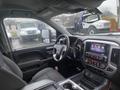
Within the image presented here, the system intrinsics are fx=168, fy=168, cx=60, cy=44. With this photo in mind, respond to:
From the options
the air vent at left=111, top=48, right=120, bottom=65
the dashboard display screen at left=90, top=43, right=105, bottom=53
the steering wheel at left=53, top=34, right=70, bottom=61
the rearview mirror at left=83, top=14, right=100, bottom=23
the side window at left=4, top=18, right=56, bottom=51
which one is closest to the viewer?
the air vent at left=111, top=48, right=120, bottom=65

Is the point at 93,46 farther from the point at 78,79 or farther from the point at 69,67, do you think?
the point at 69,67

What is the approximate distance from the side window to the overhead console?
2.68ft

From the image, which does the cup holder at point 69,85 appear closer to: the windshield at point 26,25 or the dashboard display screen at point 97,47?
the dashboard display screen at point 97,47

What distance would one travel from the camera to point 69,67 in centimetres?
263

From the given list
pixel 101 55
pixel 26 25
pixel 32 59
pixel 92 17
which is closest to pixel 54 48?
pixel 32 59

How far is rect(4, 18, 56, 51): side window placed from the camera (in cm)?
239

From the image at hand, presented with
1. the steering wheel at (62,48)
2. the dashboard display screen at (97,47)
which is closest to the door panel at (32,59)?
the steering wheel at (62,48)

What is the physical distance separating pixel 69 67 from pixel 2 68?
5.18 ft

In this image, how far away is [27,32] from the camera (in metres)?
2.53

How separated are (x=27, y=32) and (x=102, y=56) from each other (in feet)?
4.13

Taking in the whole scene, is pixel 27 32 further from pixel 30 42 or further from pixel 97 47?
pixel 97 47

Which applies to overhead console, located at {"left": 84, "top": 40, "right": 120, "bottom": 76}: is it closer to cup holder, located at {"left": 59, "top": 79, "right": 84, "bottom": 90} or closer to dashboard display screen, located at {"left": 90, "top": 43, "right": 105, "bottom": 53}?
dashboard display screen, located at {"left": 90, "top": 43, "right": 105, "bottom": 53}

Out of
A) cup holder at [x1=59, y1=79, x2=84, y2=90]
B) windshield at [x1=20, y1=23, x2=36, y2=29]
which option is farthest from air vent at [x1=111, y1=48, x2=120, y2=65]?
windshield at [x1=20, y1=23, x2=36, y2=29]

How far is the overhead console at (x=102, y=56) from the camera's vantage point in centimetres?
164
